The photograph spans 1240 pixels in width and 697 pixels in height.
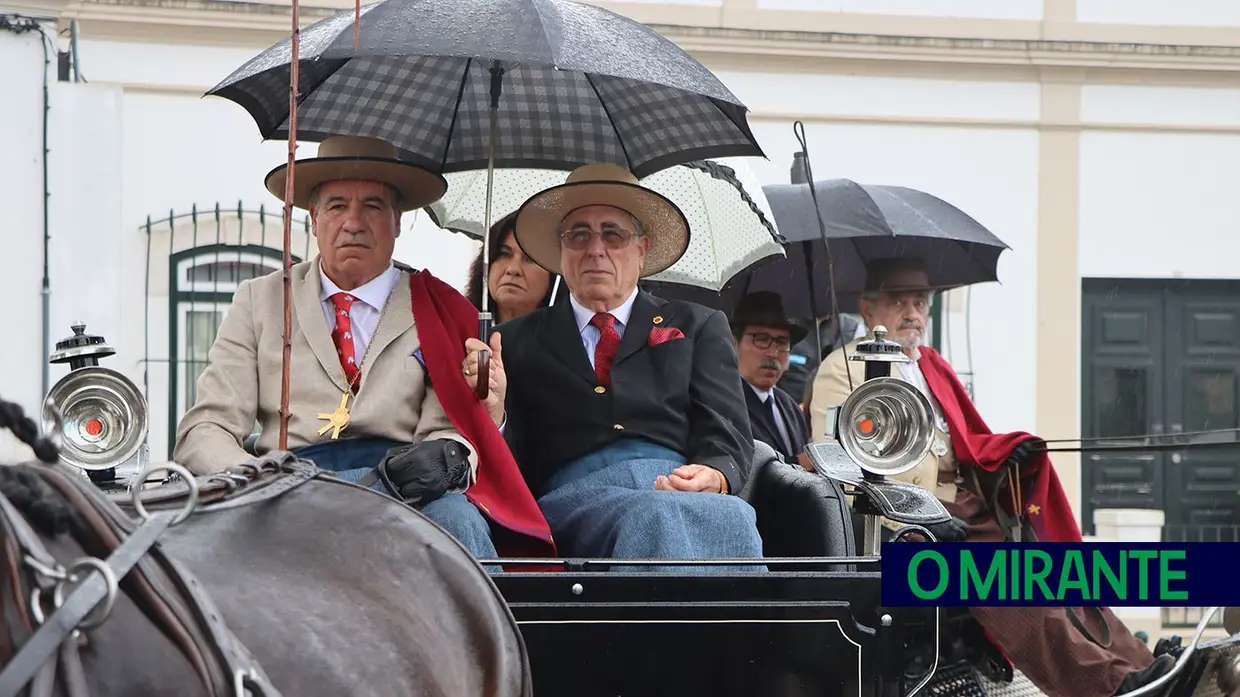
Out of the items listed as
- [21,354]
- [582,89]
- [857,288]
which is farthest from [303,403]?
[21,354]

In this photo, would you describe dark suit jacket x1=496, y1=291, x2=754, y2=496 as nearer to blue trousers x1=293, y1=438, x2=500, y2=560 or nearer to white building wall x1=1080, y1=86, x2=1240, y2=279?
blue trousers x1=293, y1=438, x2=500, y2=560

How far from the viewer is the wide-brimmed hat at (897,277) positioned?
621 centimetres

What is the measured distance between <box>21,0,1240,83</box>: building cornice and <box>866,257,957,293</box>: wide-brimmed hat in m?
6.04

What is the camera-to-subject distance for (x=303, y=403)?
401cm

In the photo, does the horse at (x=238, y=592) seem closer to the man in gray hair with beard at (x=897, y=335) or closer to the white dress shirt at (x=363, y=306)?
the white dress shirt at (x=363, y=306)

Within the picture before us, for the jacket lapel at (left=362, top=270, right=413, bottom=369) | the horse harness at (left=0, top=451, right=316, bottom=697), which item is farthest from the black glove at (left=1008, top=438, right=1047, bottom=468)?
the horse harness at (left=0, top=451, right=316, bottom=697)

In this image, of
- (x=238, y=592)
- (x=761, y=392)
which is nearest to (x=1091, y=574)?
(x=761, y=392)

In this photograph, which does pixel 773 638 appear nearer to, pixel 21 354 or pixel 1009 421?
pixel 21 354

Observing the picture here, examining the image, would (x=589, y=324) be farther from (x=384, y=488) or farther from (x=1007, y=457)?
(x=1007, y=457)

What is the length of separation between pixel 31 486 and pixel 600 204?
109 inches

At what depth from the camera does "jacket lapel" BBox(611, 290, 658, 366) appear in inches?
173

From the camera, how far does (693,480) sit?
13.4ft

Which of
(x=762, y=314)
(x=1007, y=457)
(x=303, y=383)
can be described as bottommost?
(x=1007, y=457)

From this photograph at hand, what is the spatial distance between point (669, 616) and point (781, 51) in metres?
9.17
